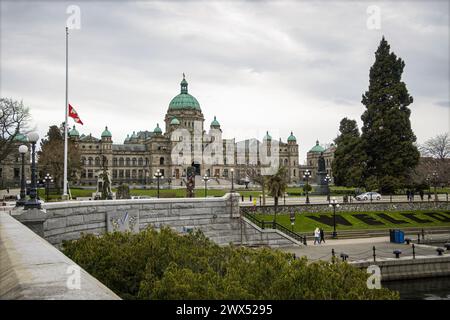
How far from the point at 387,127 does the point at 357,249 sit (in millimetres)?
35899

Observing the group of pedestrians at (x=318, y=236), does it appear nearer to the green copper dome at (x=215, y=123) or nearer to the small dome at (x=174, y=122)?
the small dome at (x=174, y=122)

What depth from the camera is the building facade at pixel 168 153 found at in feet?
431

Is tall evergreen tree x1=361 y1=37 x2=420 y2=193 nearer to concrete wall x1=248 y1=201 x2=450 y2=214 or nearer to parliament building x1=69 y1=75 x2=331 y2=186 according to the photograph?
concrete wall x1=248 y1=201 x2=450 y2=214

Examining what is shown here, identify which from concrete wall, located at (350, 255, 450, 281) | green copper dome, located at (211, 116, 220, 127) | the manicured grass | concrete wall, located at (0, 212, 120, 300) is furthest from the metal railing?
green copper dome, located at (211, 116, 220, 127)

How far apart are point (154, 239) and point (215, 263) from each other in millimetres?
2089

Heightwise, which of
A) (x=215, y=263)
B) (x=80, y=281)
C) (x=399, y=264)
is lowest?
(x=399, y=264)

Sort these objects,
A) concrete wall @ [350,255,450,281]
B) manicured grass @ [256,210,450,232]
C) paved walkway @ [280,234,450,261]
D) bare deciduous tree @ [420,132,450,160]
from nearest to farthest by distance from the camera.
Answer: concrete wall @ [350,255,450,281]
paved walkway @ [280,234,450,261]
manicured grass @ [256,210,450,232]
bare deciduous tree @ [420,132,450,160]

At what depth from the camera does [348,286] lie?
991 centimetres

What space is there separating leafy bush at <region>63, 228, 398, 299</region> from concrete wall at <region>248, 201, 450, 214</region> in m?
29.4

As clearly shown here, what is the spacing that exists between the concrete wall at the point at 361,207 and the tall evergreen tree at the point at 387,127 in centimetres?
831

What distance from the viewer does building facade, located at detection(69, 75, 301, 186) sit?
131375mm

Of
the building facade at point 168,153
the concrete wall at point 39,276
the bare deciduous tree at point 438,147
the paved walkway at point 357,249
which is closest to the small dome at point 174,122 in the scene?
the building facade at point 168,153
